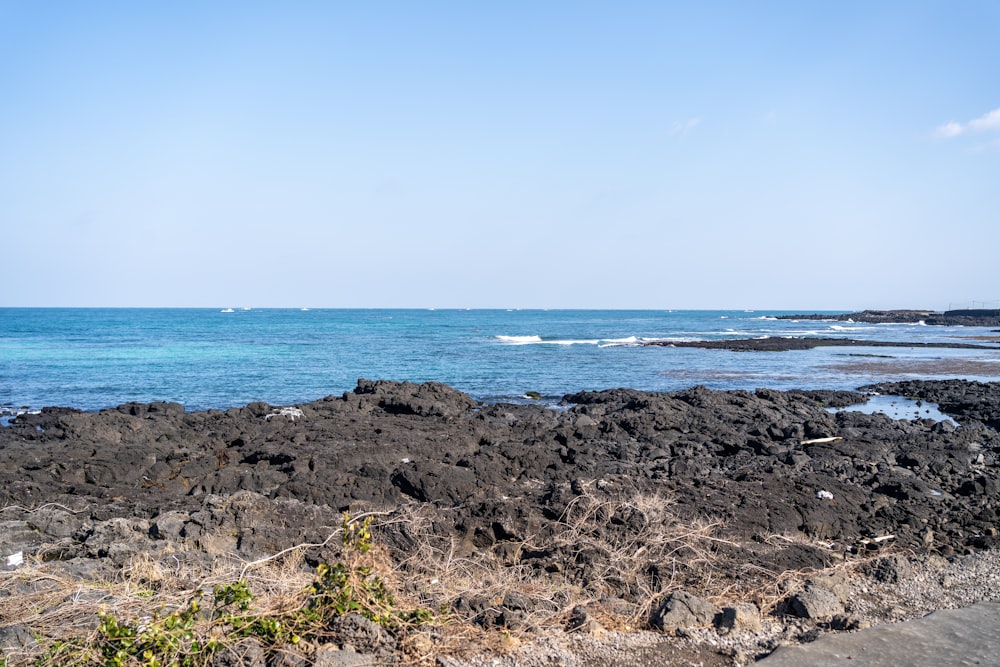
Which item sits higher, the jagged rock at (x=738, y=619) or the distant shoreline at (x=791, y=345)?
the distant shoreline at (x=791, y=345)

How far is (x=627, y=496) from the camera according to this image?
9523 mm

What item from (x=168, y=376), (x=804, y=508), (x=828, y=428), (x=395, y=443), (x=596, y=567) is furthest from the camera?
(x=168, y=376)

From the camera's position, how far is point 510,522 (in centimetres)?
832

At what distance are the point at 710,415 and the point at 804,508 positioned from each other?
28.3 ft

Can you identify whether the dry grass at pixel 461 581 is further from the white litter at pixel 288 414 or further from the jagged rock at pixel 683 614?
the white litter at pixel 288 414

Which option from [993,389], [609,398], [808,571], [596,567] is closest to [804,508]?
[808,571]

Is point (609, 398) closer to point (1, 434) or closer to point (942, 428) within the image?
point (942, 428)

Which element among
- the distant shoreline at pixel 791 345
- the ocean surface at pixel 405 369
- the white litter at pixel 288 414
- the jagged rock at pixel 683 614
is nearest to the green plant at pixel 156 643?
the jagged rock at pixel 683 614

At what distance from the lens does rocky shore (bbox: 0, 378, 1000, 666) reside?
5.18 m

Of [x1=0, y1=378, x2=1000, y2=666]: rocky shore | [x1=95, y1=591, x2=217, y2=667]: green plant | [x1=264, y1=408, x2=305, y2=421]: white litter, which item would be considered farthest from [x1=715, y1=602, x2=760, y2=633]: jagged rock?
[x1=264, y1=408, x2=305, y2=421]: white litter

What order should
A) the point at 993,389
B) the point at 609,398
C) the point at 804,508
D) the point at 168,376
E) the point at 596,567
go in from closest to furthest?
the point at 596,567
the point at 804,508
the point at 609,398
the point at 993,389
the point at 168,376

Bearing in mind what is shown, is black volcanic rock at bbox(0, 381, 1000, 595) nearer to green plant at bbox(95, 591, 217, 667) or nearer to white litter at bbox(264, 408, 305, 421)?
white litter at bbox(264, 408, 305, 421)

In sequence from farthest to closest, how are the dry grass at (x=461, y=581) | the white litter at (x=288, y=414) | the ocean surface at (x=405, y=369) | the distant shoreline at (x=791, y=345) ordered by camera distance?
the distant shoreline at (x=791, y=345) → the ocean surface at (x=405, y=369) → the white litter at (x=288, y=414) → the dry grass at (x=461, y=581)

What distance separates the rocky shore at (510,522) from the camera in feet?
17.0
